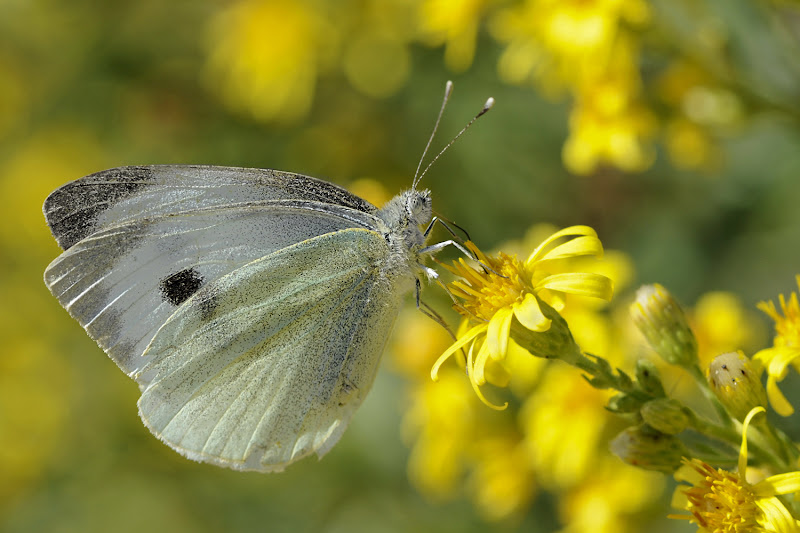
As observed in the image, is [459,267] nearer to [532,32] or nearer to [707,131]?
[532,32]

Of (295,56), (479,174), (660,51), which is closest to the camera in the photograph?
(660,51)

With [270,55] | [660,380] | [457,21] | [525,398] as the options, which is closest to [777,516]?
[660,380]

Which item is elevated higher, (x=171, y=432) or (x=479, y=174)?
(x=171, y=432)

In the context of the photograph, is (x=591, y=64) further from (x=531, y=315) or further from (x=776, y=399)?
(x=776, y=399)

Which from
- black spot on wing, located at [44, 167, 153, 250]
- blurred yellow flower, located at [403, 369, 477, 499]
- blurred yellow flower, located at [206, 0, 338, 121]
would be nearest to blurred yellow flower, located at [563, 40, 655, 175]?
blurred yellow flower, located at [403, 369, 477, 499]

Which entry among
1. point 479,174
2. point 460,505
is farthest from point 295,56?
point 460,505
